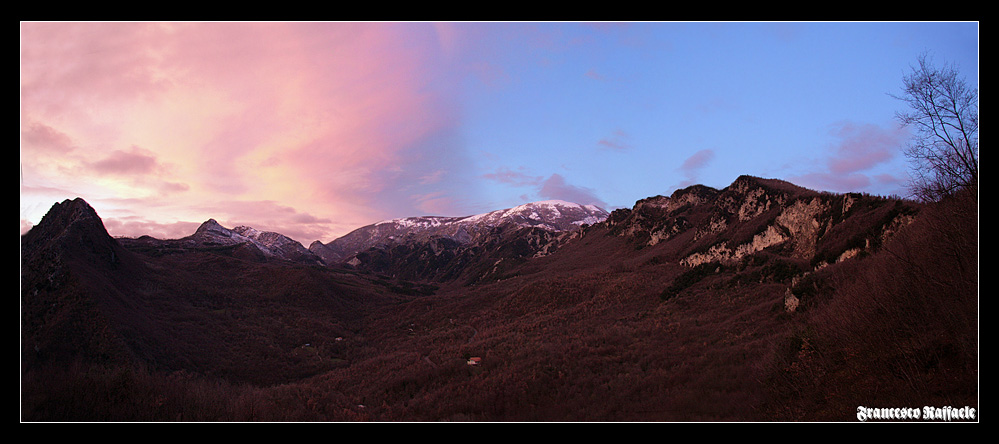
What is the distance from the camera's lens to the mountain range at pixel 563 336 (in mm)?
8469

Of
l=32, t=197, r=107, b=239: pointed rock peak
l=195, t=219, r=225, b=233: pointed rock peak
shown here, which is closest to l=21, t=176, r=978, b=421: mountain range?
l=32, t=197, r=107, b=239: pointed rock peak

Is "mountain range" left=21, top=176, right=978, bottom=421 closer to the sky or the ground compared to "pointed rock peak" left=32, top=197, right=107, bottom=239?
closer to the ground

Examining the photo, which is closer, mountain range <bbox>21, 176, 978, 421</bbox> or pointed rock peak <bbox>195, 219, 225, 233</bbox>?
mountain range <bbox>21, 176, 978, 421</bbox>

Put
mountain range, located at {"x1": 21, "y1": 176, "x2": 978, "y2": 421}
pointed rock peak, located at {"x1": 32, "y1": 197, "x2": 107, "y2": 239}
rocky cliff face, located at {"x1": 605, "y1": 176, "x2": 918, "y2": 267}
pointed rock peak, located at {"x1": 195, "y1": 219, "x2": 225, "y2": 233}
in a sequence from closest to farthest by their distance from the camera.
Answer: mountain range, located at {"x1": 21, "y1": 176, "x2": 978, "y2": 421} < rocky cliff face, located at {"x1": 605, "y1": 176, "x2": 918, "y2": 267} < pointed rock peak, located at {"x1": 32, "y1": 197, "x2": 107, "y2": 239} < pointed rock peak, located at {"x1": 195, "y1": 219, "x2": 225, "y2": 233}

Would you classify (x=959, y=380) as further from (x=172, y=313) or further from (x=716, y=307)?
(x=172, y=313)

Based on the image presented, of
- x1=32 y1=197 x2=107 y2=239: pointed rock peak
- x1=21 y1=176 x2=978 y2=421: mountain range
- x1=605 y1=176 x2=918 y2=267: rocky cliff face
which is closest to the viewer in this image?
x1=21 y1=176 x2=978 y2=421: mountain range

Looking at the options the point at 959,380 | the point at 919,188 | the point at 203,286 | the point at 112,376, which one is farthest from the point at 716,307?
the point at 203,286

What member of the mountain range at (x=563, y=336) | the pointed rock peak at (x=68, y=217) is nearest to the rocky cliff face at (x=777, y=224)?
the mountain range at (x=563, y=336)

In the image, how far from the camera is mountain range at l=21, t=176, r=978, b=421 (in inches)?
333

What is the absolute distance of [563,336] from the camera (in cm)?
2478

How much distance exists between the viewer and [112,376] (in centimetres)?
1266

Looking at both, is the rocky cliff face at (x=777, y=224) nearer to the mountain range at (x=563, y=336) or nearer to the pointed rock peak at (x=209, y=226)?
the mountain range at (x=563, y=336)

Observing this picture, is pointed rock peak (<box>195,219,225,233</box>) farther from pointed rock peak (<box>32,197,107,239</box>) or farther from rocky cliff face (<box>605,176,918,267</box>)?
rocky cliff face (<box>605,176,918,267</box>)

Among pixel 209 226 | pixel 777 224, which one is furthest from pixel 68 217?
pixel 209 226
